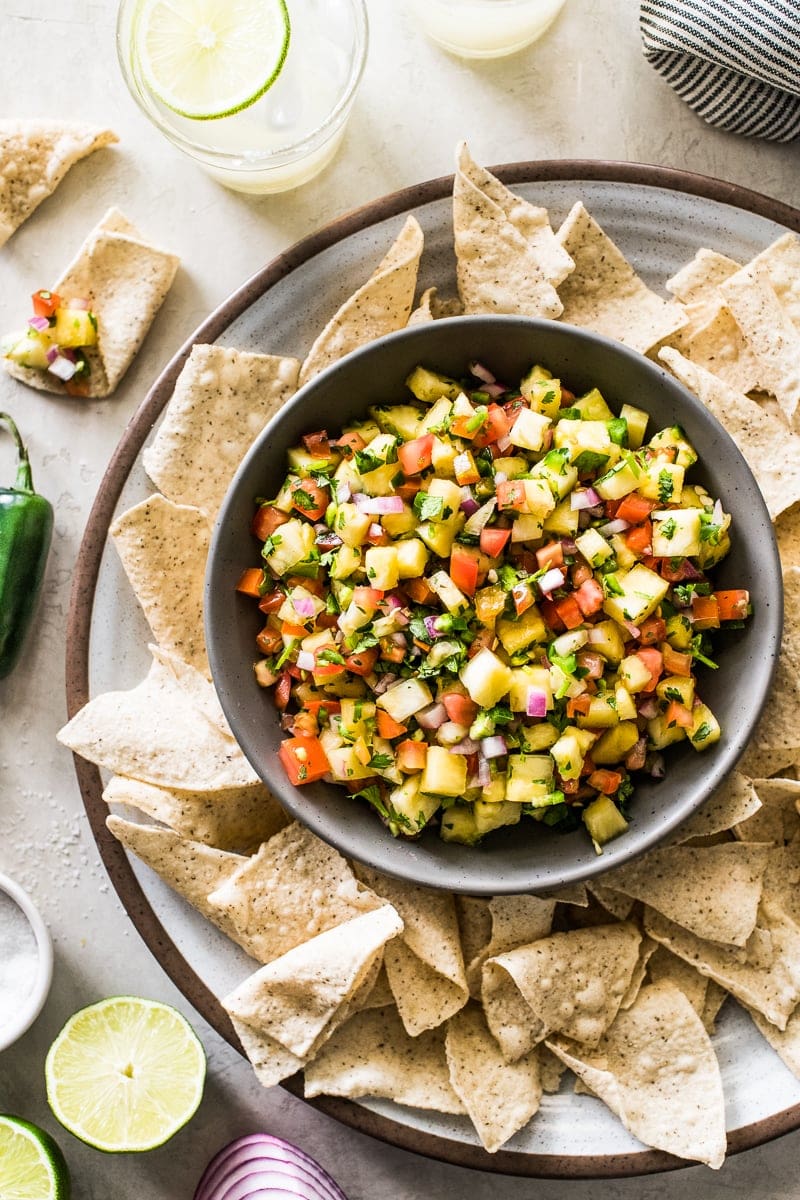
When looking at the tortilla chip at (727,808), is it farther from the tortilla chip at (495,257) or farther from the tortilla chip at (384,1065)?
the tortilla chip at (495,257)

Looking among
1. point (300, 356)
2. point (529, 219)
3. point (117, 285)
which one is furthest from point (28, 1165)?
point (529, 219)

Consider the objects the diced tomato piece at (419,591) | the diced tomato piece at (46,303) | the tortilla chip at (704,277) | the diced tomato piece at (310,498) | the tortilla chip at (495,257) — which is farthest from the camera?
the diced tomato piece at (46,303)

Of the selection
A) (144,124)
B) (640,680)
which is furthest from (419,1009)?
(144,124)

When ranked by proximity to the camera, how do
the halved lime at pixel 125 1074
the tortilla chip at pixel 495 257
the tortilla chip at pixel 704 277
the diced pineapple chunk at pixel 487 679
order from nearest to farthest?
the diced pineapple chunk at pixel 487 679
the tortilla chip at pixel 495 257
the tortilla chip at pixel 704 277
the halved lime at pixel 125 1074

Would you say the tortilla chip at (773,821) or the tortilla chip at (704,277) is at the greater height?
the tortilla chip at (704,277)

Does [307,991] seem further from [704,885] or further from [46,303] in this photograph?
[46,303]

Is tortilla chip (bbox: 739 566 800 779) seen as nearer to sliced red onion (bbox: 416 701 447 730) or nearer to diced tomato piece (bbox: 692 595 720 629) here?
diced tomato piece (bbox: 692 595 720 629)

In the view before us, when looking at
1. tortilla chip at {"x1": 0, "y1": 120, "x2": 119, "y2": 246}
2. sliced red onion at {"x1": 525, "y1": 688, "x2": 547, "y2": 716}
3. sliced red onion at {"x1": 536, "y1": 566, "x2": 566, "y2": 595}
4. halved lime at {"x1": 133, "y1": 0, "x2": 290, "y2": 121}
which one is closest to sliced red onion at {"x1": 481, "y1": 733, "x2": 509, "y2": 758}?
sliced red onion at {"x1": 525, "y1": 688, "x2": 547, "y2": 716}

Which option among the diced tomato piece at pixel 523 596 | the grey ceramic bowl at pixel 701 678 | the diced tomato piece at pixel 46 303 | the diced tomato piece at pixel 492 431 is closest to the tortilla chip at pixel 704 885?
the grey ceramic bowl at pixel 701 678
